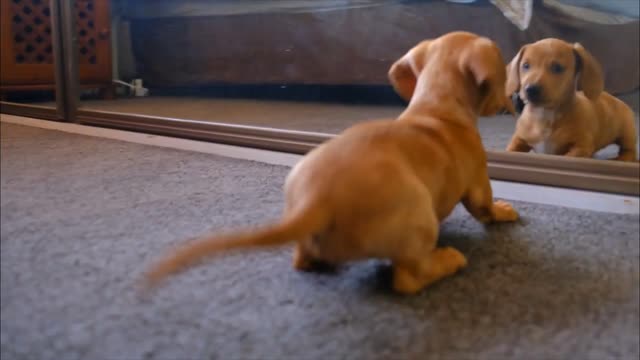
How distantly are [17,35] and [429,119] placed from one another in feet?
7.33

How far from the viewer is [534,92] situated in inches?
50.1

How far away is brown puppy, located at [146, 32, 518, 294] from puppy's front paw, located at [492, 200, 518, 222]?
0.10 feet

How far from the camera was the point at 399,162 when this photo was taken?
2.10 ft

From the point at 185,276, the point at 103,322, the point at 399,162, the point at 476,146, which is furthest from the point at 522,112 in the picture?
the point at 103,322

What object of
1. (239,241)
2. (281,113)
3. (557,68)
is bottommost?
(281,113)

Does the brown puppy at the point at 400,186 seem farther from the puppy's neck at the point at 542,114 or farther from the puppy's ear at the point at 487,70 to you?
the puppy's neck at the point at 542,114

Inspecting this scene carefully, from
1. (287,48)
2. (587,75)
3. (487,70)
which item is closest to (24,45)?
(287,48)

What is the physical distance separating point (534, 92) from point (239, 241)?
925mm

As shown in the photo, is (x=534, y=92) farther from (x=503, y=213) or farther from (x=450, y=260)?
(x=450, y=260)

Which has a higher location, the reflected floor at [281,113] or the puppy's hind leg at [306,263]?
the puppy's hind leg at [306,263]

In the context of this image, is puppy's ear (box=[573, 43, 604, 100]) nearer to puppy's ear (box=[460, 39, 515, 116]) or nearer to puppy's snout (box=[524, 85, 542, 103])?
puppy's snout (box=[524, 85, 542, 103])

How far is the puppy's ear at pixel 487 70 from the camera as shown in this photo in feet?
2.63

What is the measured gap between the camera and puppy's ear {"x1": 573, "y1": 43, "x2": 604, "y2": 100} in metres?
1.27

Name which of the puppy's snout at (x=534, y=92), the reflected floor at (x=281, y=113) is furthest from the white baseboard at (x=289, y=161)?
the puppy's snout at (x=534, y=92)
